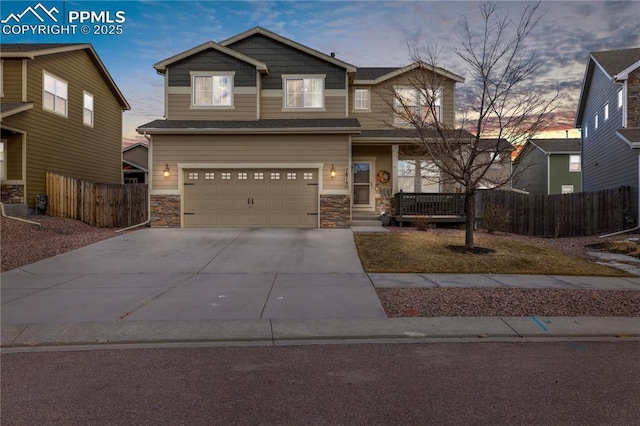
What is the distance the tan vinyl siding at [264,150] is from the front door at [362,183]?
2.86 metres

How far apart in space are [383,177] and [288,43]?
7436 mm

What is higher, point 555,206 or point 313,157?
point 313,157

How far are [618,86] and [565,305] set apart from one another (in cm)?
1777

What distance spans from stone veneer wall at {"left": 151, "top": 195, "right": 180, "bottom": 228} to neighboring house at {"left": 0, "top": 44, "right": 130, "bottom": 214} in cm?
548

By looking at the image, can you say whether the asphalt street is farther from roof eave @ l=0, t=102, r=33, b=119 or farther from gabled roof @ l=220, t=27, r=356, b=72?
gabled roof @ l=220, t=27, r=356, b=72

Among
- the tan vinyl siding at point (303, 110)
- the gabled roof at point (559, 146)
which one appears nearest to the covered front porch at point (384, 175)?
the tan vinyl siding at point (303, 110)

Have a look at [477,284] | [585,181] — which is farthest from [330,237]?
[585,181]

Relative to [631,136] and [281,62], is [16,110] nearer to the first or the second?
[281,62]

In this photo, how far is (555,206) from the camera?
61.2 ft

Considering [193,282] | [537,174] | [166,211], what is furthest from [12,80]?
[537,174]

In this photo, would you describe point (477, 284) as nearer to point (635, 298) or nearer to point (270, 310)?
point (635, 298)

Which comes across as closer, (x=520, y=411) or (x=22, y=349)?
(x=520, y=411)

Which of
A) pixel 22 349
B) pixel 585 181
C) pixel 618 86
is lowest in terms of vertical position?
pixel 22 349

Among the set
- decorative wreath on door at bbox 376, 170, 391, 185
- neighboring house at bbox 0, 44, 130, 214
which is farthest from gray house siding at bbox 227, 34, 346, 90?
neighboring house at bbox 0, 44, 130, 214
